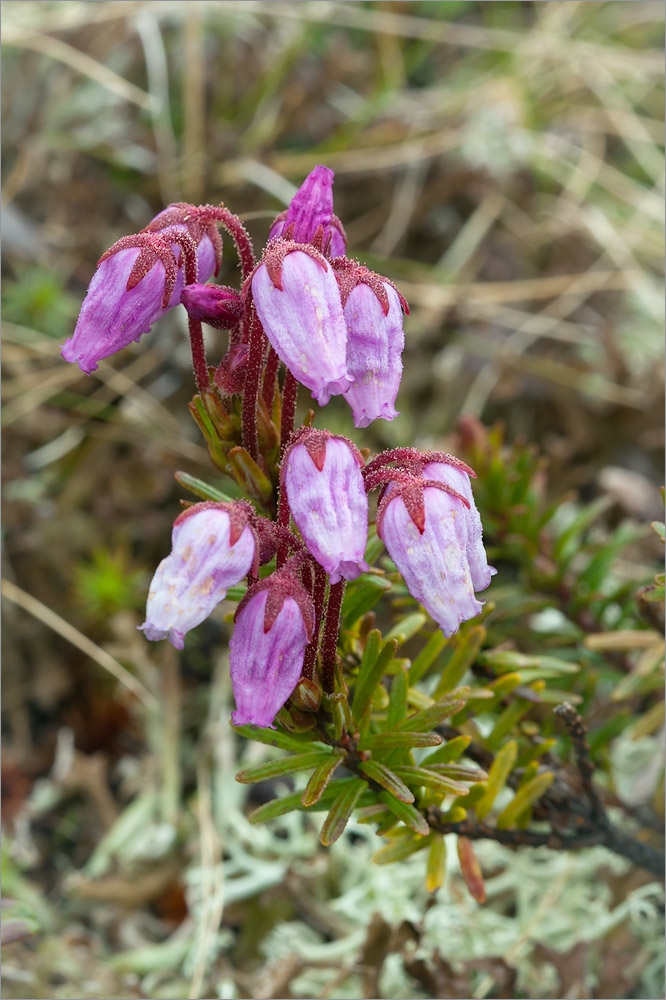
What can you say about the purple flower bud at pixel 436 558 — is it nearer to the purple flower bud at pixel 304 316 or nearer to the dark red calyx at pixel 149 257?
the purple flower bud at pixel 304 316

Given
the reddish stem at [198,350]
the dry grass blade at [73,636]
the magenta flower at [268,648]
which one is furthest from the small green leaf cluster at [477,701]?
the dry grass blade at [73,636]

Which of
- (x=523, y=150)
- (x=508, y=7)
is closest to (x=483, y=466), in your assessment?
(x=523, y=150)

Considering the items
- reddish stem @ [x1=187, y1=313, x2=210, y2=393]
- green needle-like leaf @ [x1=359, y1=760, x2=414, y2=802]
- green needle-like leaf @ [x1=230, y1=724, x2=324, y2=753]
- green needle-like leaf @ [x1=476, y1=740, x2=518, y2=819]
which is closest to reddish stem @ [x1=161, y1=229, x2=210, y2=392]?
reddish stem @ [x1=187, y1=313, x2=210, y2=393]

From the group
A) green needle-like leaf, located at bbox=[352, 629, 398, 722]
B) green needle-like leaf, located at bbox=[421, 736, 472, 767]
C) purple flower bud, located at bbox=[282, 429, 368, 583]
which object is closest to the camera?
purple flower bud, located at bbox=[282, 429, 368, 583]

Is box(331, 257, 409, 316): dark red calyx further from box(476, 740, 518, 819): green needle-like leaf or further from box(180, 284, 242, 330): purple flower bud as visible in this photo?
box(476, 740, 518, 819): green needle-like leaf

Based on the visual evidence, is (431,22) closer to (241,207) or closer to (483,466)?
(241,207)

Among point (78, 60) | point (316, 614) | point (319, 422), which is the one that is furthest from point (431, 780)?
point (78, 60)
